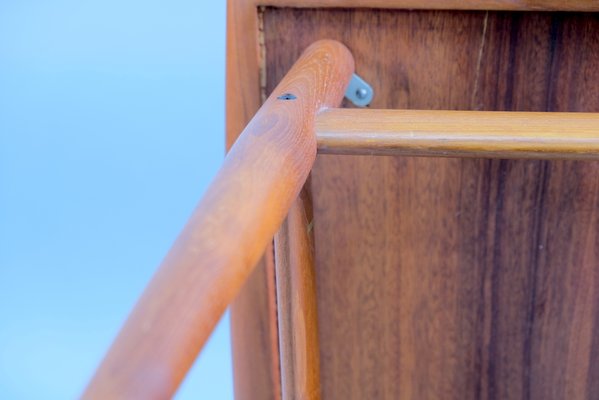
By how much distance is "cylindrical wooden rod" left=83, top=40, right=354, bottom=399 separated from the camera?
17 centimetres

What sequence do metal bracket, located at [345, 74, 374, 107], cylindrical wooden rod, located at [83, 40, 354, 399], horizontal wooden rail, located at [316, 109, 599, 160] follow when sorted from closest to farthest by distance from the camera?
1. cylindrical wooden rod, located at [83, 40, 354, 399]
2. horizontal wooden rail, located at [316, 109, 599, 160]
3. metal bracket, located at [345, 74, 374, 107]

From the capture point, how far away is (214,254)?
0.66 ft

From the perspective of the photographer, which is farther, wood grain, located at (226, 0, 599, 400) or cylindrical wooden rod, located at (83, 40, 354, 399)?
wood grain, located at (226, 0, 599, 400)

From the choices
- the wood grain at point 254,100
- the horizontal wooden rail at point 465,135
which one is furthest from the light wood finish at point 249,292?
the horizontal wooden rail at point 465,135

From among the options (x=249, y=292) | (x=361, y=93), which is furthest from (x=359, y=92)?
(x=249, y=292)

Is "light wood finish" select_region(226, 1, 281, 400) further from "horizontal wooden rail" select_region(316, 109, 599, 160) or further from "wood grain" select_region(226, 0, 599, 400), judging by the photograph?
"horizontal wooden rail" select_region(316, 109, 599, 160)

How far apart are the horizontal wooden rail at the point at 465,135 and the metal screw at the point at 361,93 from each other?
0.10 m

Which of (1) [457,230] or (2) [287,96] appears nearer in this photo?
(2) [287,96]

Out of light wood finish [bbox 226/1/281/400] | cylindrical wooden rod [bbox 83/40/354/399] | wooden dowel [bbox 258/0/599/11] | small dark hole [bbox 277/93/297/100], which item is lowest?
light wood finish [bbox 226/1/281/400]

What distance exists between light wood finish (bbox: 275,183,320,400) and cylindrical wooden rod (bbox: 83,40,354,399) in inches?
1.3

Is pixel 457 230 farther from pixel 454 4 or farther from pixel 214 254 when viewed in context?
pixel 214 254

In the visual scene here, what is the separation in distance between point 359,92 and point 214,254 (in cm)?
20

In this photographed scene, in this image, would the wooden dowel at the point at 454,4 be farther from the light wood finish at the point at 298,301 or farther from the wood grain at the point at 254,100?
the light wood finish at the point at 298,301

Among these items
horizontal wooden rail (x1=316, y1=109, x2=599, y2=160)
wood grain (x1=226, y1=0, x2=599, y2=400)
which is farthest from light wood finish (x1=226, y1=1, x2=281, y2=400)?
horizontal wooden rail (x1=316, y1=109, x2=599, y2=160)
